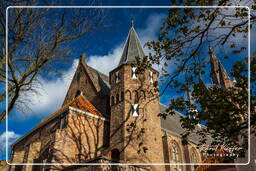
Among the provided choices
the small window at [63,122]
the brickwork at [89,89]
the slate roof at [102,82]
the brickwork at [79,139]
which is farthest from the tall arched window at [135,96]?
the small window at [63,122]

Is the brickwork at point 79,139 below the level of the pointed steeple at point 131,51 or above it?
below

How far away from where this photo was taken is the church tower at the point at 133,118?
16.5 metres

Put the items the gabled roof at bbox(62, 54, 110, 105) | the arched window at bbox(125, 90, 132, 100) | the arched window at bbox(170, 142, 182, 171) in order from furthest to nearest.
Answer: the arched window at bbox(170, 142, 182, 171), the gabled roof at bbox(62, 54, 110, 105), the arched window at bbox(125, 90, 132, 100)

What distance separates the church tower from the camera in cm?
1648

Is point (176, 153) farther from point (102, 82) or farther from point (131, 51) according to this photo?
point (131, 51)

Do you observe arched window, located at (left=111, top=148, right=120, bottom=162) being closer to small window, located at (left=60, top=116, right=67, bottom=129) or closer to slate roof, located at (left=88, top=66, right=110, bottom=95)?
small window, located at (left=60, top=116, right=67, bottom=129)

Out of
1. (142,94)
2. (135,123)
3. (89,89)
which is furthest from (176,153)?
(89,89)

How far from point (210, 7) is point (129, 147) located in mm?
11308

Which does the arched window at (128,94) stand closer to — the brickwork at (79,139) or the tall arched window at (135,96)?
the tall arched window at (135,96)

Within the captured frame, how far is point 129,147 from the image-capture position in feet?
53.8

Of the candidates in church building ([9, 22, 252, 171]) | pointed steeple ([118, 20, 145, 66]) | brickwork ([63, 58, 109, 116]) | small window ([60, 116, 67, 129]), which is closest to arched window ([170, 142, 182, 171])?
church building ([9, 22, 252, 171])

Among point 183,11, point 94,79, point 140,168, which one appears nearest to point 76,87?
point 94,79

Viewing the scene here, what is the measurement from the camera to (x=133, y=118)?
58.0ft

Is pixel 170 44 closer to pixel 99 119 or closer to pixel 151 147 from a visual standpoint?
pixel 151 147
